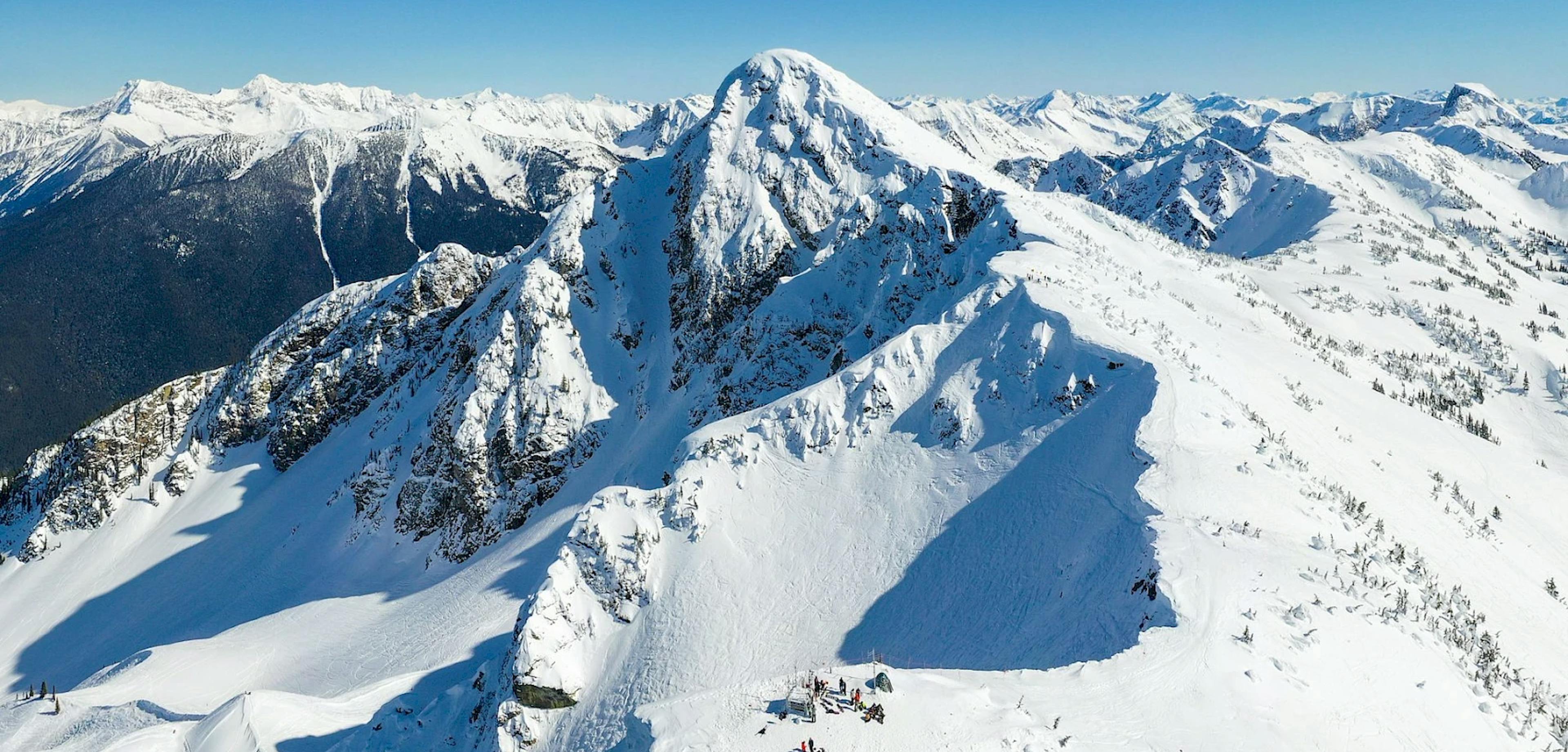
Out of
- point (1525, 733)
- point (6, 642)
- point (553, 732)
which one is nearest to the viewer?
point (1525, 733)

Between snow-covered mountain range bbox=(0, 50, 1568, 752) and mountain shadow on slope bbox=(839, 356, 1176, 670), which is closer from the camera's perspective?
snow-covered mountain range bbox=(0, 50, 1568, 752)

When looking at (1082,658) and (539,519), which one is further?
(539,519)

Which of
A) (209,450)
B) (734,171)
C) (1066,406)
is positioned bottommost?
(209,450)

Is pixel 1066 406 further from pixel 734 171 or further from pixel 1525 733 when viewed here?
pixel 734 171

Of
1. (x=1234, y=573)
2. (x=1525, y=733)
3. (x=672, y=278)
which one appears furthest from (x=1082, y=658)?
(x=672, y=278)

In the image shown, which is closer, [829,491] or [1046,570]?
[1046,570]

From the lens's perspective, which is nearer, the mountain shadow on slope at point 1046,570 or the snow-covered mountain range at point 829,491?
the snow-covered mountain range at point 829,491

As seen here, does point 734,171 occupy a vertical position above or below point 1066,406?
above

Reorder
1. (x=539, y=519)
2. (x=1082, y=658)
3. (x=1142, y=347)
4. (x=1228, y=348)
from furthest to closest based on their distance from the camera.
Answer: (x=539, y=519) < (x=1228, y=348) < (x=1142, y=347) < (x=1082, y=658)
